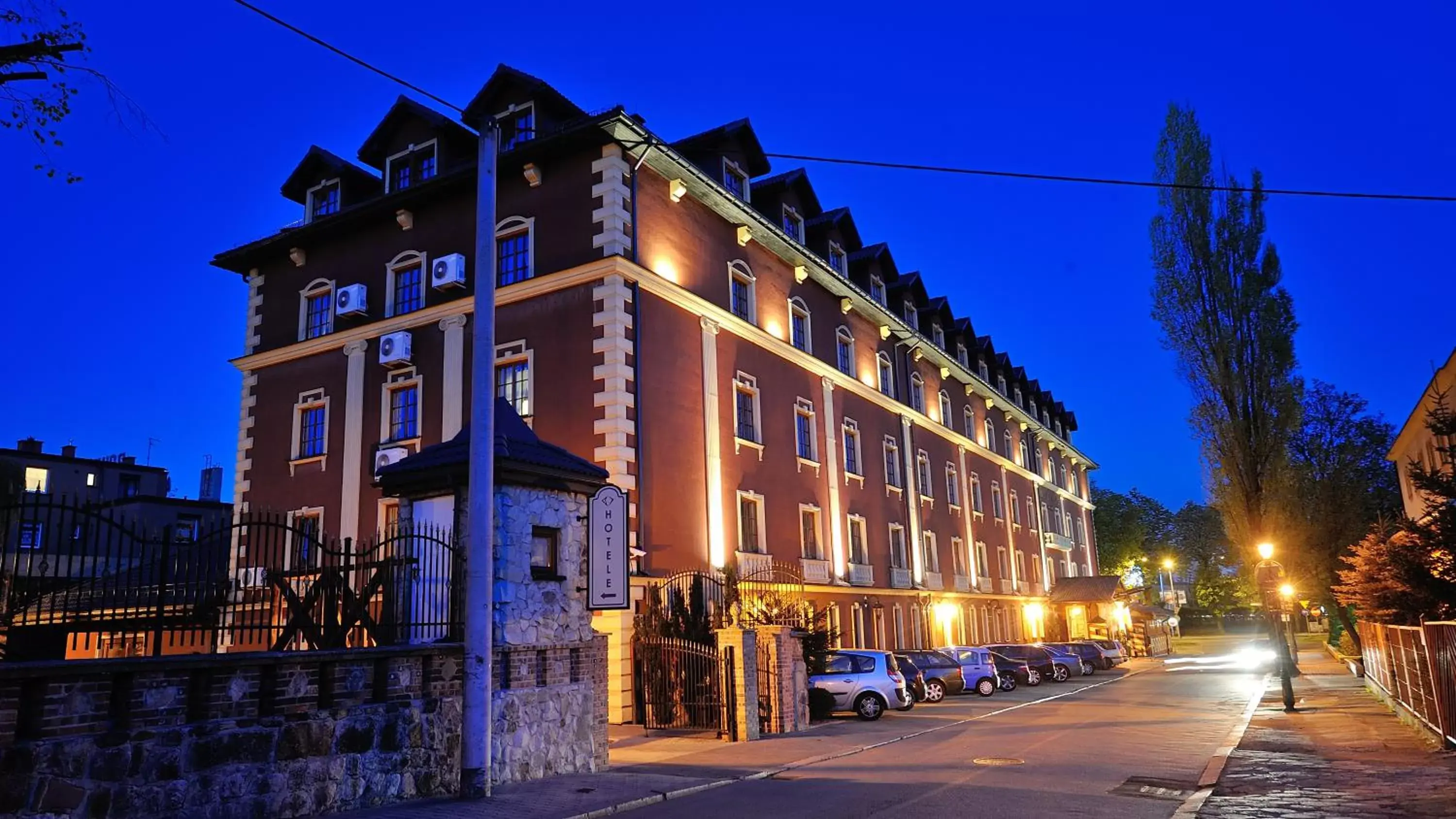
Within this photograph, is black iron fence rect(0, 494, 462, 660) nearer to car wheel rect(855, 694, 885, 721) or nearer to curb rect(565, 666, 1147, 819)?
curb rect(565, 666, 1147, 819)

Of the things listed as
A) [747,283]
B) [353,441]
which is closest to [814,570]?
[747,283]

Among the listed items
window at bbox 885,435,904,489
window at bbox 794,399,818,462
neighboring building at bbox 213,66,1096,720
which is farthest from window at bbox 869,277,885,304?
window at bbox 794,399,818,462

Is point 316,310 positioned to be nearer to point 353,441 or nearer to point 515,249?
point 353,441

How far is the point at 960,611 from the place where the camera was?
41.5 metres

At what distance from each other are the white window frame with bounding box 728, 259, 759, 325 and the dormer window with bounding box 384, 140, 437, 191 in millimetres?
8598

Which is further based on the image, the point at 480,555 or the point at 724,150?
the point at 724,150

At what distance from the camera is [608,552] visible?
14.3 meters

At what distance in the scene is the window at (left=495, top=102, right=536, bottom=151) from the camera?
25.2 meters

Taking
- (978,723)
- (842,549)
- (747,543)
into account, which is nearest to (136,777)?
(978,723)

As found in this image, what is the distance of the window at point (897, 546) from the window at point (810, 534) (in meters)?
5.71

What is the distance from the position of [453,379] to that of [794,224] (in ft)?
41.6

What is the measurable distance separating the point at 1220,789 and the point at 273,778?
35.1 ft

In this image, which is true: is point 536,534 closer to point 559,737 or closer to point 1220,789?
point 559,737

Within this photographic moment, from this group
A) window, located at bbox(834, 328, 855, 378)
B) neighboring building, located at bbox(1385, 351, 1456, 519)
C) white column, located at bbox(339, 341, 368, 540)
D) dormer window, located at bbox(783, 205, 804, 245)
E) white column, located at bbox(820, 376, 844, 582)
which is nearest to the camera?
neighboring building, located at bbox(1385, 351, 1456, 519)
